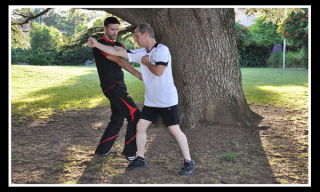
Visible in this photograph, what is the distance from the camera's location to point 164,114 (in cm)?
357

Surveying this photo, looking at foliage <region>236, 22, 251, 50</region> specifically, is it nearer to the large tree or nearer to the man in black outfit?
the large tree

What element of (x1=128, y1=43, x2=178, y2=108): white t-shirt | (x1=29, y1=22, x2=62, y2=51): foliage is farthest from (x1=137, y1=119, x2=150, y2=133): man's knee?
(x1=29, y1=22, x2=62, y2=51): foliage

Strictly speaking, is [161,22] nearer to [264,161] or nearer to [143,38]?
[143,38]

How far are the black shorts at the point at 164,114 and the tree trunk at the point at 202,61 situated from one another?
203 cm

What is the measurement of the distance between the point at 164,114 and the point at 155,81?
441 mm

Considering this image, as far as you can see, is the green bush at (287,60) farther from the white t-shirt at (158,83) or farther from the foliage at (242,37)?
the white t-shirt at (158,83)

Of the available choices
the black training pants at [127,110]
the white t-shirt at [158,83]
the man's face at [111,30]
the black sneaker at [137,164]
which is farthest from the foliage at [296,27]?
the black sneaker at [137,164]

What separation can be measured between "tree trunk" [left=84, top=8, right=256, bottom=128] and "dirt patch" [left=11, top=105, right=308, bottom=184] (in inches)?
13.0

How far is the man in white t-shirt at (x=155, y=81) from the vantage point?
338cm

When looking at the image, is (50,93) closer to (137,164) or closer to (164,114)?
(137,164)

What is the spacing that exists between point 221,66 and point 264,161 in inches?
88.6

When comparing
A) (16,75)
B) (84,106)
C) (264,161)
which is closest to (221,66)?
(264,161)

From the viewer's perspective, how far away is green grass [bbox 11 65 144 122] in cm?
832

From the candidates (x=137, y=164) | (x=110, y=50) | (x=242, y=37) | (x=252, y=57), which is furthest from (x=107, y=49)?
(x=252, y=57)
